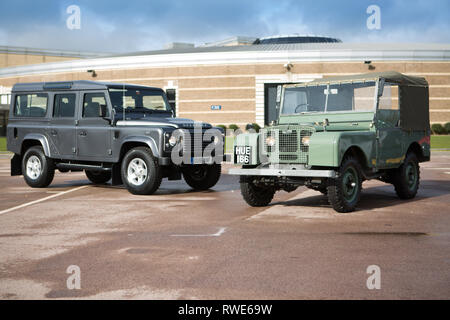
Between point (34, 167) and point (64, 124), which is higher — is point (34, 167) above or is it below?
below

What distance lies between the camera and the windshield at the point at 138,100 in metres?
12.8

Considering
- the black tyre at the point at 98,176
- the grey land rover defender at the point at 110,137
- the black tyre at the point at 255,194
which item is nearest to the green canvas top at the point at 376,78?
the black tyre at the point at 255,194

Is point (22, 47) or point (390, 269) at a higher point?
point (22, 47)

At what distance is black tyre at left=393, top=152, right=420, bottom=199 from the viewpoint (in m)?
11.2

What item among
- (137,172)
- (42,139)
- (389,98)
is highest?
(389,98)

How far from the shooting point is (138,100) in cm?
1322

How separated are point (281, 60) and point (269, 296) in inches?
1645

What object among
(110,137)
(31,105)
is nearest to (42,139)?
(31,105)

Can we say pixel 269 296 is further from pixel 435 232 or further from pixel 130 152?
pixel 130 152

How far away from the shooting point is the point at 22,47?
76188 millimetres

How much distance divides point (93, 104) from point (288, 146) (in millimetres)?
5338

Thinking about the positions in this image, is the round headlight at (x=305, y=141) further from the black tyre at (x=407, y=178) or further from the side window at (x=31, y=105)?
the side window at (x=31, y=105)

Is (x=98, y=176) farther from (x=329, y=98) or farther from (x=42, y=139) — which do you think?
(x=329, y=98)

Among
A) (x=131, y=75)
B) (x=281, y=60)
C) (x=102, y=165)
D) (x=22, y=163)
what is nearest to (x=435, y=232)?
(x=102, y=165)
